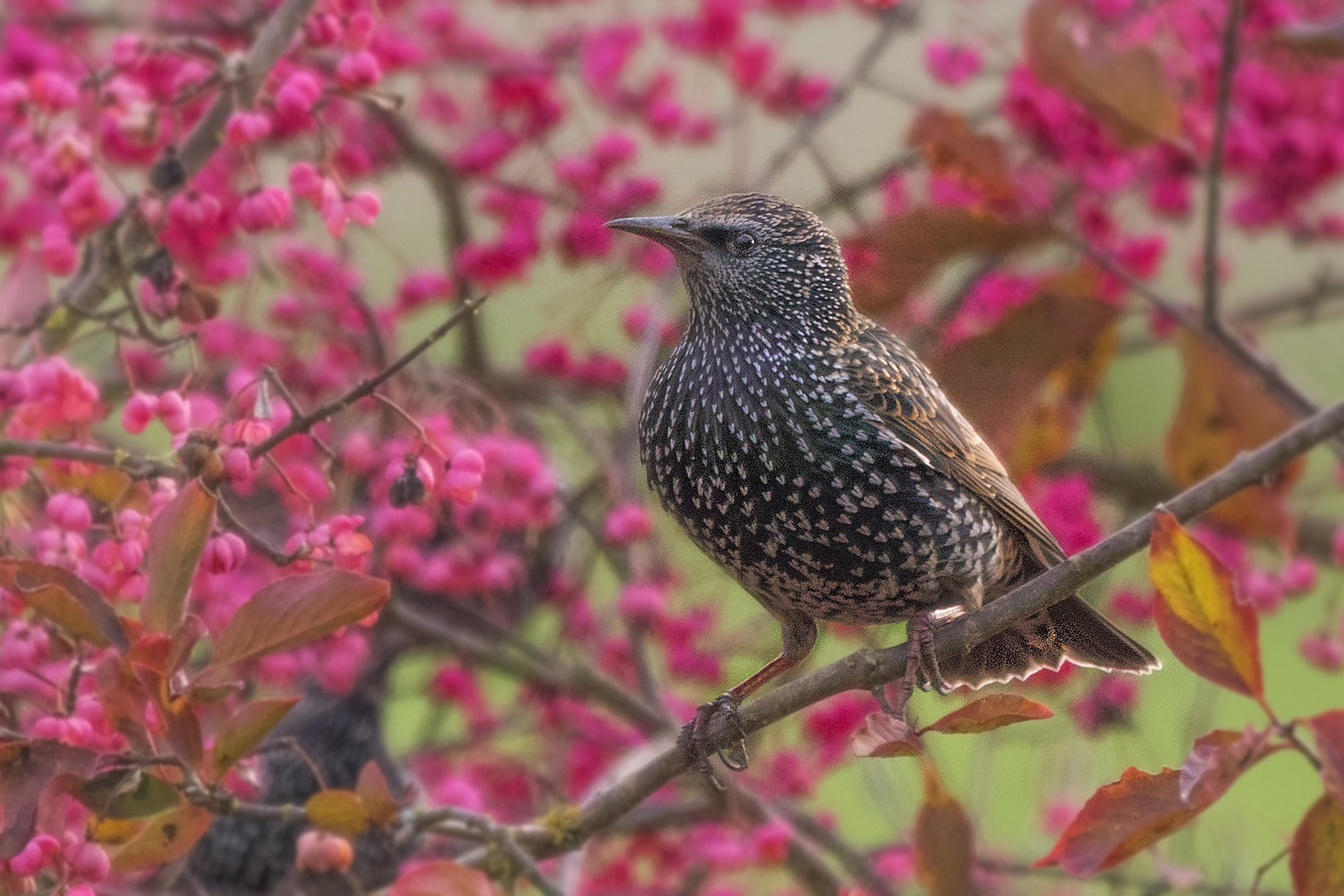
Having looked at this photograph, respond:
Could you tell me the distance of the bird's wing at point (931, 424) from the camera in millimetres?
2326

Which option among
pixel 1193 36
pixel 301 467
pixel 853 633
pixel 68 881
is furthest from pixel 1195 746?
pixel 1193 36

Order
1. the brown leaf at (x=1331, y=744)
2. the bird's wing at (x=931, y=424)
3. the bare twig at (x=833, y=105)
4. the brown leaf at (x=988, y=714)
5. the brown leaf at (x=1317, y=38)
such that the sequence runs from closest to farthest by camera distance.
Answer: the brown leaf at (x=1331, y=744) < the brown leaf at (x=988, y=714) < the bird's wing at (x=931, y=424) < the brown leaf at (x=1317, y=38) < the bare twig at (x=833, y=105)

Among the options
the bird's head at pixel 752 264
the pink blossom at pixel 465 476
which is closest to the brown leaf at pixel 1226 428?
the bird's head at pixel 752 264

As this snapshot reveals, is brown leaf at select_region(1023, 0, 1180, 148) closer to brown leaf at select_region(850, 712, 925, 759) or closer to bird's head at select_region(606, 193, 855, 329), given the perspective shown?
bird's head at select_region(606, 193, 855, 329)

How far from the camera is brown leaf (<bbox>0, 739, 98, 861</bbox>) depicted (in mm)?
1649

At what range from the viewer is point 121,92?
236 centimetres

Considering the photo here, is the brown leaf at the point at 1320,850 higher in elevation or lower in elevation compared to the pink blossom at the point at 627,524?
lower

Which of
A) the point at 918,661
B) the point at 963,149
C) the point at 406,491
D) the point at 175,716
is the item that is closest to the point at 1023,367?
the point at 963,149

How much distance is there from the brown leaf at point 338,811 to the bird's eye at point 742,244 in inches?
40.7

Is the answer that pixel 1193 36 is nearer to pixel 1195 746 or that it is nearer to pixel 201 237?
pixel 201 237

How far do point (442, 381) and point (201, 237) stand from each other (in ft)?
2.72

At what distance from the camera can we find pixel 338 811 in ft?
6.43

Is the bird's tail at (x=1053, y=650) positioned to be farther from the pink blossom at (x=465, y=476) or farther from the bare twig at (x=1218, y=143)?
the pink blossom at (x=465, y=476)

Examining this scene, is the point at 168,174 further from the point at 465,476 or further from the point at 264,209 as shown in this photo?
the point at 465,476
